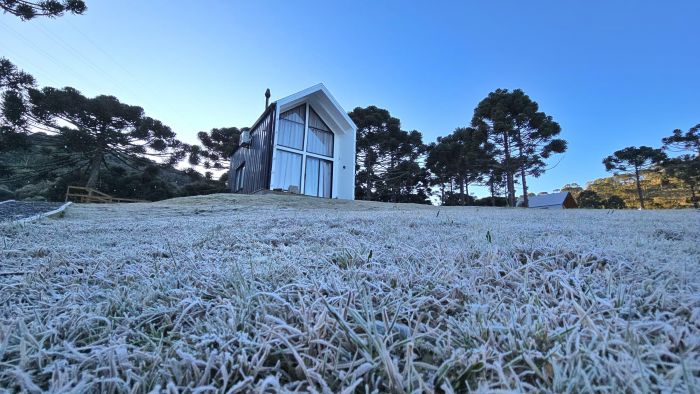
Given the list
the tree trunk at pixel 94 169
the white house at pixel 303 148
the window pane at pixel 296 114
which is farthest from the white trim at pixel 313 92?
the tree trunk at pixel 94 169

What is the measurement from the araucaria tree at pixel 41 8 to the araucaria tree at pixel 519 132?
19848 millimetres

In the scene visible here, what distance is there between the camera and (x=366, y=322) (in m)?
0.78

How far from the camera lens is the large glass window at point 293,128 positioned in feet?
42.4

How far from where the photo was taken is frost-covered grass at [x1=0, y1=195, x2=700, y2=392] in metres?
0.59

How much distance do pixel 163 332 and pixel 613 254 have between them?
5.57ft

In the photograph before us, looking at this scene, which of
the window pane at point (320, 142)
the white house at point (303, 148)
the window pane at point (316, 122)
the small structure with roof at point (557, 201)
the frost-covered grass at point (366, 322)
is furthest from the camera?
the small structure with roof at point (557, 201)

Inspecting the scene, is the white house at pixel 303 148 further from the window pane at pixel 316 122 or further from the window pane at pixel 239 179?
the window pane at pixel 239 179

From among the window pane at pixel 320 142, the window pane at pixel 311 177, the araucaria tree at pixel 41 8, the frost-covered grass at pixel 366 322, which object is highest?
the araucaria tree at pixel 41 8

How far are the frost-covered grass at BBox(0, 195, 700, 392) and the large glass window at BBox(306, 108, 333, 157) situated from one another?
12.6 metres

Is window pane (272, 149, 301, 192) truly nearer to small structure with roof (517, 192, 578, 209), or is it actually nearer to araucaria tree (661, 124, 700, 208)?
small structure with roof (517, 192, 578, 209)

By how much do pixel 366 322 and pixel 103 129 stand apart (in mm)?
21681

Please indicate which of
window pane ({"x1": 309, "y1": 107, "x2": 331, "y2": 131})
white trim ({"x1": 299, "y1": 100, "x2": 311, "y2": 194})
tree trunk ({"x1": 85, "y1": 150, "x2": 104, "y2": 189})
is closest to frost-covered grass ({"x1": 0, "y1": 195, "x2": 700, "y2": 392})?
white trim ({"x1": 299, "y1": 100, "x2": 311, "y2": 194})

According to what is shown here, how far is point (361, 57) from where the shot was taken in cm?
1564

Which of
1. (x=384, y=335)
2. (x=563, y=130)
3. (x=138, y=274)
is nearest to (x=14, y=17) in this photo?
(x=138, y=274)
